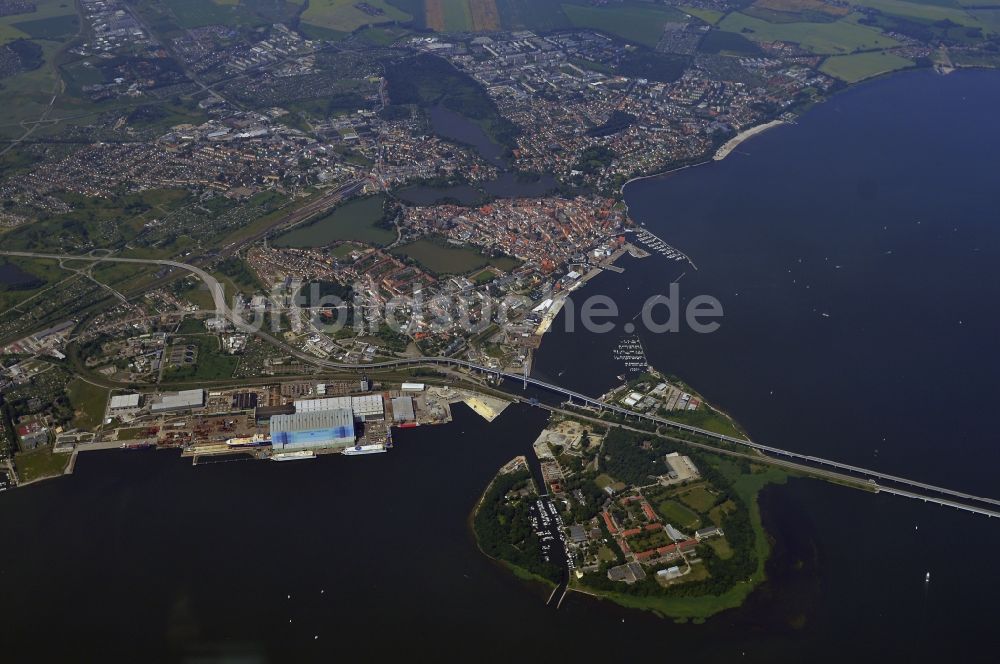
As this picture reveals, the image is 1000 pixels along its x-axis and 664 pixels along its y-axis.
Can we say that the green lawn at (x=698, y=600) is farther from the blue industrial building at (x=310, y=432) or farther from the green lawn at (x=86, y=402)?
the green lawn at (x=86, y=402)

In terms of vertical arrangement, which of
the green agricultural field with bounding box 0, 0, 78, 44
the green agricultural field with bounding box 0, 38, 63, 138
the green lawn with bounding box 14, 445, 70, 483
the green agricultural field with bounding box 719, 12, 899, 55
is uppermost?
the green agricultural field with bounding box 719, 12, 899, 55

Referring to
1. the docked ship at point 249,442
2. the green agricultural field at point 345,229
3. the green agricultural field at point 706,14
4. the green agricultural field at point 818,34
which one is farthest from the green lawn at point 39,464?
the green agricultural field at point 706,14

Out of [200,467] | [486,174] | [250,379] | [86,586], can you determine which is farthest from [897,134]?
[86,586]

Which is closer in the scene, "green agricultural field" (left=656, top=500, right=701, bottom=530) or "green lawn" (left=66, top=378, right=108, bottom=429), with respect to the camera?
"green agricultural field" (left=656, top=500, right=701, bottom=530)

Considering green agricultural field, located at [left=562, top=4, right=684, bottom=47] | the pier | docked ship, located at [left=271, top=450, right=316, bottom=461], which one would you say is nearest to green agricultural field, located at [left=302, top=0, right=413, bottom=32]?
green agricultural field, located at [left=562, top=4, right=684, bottom=47]

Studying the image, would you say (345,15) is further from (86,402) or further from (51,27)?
(86,402)

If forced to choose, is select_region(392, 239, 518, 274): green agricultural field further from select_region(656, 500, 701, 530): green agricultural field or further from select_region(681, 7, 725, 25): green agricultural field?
select_region(681, 7, 725, 25): green agricultural field
